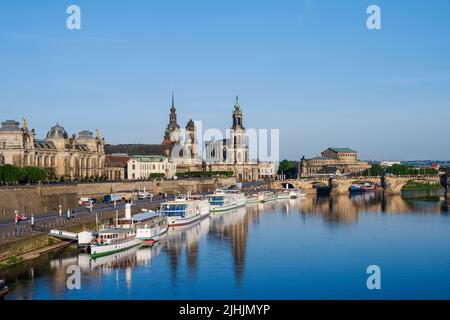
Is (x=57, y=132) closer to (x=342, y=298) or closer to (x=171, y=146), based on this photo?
(x=171, y=146)

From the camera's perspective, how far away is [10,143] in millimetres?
65188

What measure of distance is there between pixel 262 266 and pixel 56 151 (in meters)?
45.9

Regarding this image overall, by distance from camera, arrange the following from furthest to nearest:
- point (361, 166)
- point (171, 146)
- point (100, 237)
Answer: point (361, 166), point (171, 146), point (100, 237)

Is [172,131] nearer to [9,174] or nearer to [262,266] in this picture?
[9,174]

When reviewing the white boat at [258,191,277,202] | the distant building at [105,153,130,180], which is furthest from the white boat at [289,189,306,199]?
the distant building at [105,153,130,180]

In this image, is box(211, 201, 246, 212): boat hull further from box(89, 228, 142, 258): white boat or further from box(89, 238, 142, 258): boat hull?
box(89, 238, 142, 258): boat hull

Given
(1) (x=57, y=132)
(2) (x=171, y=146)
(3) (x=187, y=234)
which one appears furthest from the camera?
(2) (x=171, y=146)

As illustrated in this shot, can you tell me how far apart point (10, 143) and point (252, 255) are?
34.9m

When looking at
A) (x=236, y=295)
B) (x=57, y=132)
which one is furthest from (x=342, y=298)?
(x=57, y=132)

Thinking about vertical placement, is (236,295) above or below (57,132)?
below

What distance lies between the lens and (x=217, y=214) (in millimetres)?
66812

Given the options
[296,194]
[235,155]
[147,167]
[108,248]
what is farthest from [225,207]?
→ [235,155]

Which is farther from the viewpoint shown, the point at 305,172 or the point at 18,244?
the point at 305,172

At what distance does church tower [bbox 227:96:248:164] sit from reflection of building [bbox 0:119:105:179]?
32493 mm
